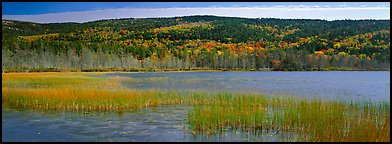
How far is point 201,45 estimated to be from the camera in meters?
99.4

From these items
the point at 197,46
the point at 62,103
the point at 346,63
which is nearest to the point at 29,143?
the point at 62,103

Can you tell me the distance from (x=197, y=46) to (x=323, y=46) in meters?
25.7

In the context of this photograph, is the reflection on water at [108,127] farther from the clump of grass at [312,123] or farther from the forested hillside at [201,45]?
the forested hillside at [201,45]

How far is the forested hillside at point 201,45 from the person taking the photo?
214ft

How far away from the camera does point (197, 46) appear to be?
98.7m

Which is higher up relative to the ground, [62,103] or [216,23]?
[216,23]

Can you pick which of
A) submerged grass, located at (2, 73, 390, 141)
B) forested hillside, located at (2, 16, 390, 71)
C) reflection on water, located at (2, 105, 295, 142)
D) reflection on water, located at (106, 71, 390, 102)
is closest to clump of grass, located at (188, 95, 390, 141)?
submerged grass, located at (2, 73, 390, 141)

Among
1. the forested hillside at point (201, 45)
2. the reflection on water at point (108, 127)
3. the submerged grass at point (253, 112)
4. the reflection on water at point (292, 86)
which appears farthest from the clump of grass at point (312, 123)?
the forested hillside at point (201, 45)

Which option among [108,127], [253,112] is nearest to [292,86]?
[253,112]

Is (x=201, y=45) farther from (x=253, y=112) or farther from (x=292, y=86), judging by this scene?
(x=253, y=112)

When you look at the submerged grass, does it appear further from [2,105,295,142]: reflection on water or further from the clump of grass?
[2,105,295,142]: reflection on water

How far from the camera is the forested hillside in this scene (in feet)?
214

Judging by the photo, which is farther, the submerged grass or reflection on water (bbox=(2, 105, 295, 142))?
reflection on water (bbox=(2, 105, 295, 142))

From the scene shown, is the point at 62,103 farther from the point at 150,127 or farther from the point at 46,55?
the point at 46,55
